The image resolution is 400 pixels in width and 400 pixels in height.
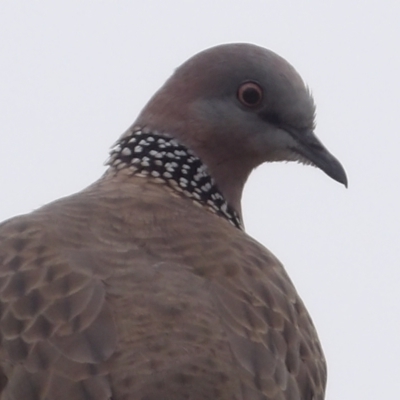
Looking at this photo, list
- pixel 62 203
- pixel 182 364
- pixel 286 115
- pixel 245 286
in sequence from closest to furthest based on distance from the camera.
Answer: pixel 182 364 < pixel 245 286 < pixel 62 203 < pixel 286 115

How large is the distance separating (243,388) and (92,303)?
2.09ft

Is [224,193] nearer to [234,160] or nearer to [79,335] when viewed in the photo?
[234,160]

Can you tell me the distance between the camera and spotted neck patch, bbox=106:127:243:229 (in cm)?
666

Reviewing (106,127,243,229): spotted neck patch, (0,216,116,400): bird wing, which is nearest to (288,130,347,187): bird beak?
(106,127,243,229): spotted neck patch

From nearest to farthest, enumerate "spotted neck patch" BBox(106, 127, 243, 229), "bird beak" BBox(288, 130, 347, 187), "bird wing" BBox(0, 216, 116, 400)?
"bird wing" BBox(0, 216, 116, 400), "spotted neck patch" BBox(106, 127, 243, 229), "bird beak" BBox(288, 130, 347, 187)

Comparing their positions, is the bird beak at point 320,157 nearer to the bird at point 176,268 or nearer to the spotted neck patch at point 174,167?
the bird at point 176,268

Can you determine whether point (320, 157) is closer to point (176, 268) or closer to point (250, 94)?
point (250, 94)

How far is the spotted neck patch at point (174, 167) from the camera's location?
6.66 meters

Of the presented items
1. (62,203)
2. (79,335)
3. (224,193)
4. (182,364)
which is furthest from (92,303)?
(224,193)

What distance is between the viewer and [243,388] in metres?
4.90

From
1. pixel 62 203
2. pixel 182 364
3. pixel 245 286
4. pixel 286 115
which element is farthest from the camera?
pixel 286 115

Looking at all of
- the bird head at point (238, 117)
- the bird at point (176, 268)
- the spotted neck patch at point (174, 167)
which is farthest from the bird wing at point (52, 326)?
the bird head at point (238, 117)

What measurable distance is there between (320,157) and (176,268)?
174cm

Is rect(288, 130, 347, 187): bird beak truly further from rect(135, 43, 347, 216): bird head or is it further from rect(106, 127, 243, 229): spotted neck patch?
rect(106, 127, 243, 229): spotted neck patch
